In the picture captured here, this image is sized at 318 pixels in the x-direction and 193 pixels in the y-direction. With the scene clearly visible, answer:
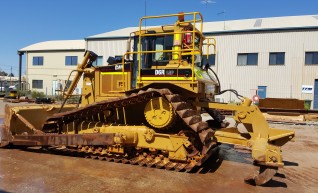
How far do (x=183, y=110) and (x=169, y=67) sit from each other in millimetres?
1198

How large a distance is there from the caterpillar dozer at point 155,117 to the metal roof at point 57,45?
32937 millimetres

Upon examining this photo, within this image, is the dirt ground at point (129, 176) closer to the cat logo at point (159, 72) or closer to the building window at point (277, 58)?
the cat logo at point (159, 72)

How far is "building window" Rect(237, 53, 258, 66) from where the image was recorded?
91.2 feet

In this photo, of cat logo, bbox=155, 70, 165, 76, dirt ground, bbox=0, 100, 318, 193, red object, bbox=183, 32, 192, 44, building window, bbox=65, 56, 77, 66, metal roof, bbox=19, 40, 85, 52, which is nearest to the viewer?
dirt ground, bbox=0, 100, 318, 193

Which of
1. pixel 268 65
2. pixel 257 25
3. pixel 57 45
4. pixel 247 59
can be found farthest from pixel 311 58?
pixel 57 45

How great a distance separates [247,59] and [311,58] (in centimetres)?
535

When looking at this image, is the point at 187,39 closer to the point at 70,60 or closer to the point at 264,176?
the point at 264,176

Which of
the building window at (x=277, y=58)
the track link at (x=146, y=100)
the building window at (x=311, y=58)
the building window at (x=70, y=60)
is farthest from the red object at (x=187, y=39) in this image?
Answer: the building window at (x=70, y=60)

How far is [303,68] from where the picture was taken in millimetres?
26312

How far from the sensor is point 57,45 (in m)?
42.6

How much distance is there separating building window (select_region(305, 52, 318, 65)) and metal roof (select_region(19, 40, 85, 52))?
26519 mm

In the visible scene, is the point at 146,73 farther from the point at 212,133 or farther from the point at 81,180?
the point at 81,180

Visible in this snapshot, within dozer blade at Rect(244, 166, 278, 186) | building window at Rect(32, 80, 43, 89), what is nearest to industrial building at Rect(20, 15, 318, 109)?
dozer blade at Rect(244, 166, 278, 186)

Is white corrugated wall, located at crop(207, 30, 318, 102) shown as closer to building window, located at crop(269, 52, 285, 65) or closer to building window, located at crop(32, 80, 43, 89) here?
building window, located at crop(269, 52, 285, 65)
